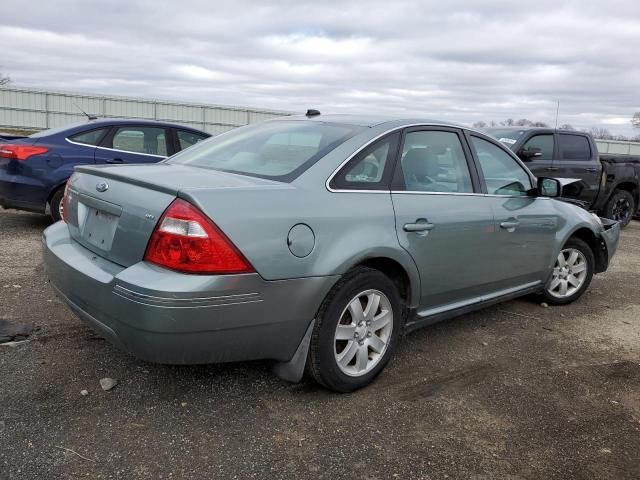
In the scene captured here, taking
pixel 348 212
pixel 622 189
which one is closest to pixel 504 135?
pixel 622 189

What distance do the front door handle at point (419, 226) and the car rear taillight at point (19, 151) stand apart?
501 cm

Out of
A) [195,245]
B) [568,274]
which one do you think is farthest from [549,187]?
[195,245]

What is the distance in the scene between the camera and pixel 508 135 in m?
8.87

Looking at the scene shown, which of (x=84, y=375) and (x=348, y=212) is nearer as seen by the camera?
(x=348, y=212)

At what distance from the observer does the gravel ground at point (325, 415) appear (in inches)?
99.0

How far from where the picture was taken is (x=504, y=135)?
892cm

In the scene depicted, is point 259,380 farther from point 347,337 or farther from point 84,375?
point 84,375

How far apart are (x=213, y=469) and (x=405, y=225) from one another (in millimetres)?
1638

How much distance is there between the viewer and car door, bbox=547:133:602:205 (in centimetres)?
917

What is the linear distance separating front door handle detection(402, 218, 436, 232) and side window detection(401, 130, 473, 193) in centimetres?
21

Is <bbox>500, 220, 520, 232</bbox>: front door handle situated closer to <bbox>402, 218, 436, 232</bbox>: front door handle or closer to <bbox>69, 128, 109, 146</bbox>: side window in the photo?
<bbox>402, 218, 436, 232</bbox>: front door handle

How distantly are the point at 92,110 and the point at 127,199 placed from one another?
2566 centimetres

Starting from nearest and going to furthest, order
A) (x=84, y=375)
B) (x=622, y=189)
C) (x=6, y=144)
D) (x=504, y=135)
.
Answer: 1. (x=84, y=375)
2. (x=6, y=144)
3. (x=504, y=135)
4. (x=622, y=189)

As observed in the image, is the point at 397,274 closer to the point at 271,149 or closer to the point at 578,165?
the point at 271,149
